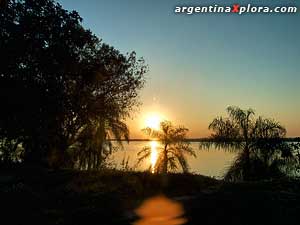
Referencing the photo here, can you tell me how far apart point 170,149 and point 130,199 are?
68.5 feet

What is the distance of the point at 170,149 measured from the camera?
3238 centimetres

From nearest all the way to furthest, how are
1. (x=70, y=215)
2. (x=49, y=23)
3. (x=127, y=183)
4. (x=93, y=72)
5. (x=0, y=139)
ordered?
(x=70, y=215), (x=127, y=183), (x=49, y=23), (x=0, y=139), (x=93, y=72)

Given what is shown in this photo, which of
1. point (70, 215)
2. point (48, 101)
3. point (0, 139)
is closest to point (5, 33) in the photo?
point (48, 101)

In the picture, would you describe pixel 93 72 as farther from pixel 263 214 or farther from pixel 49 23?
pixel 263 214

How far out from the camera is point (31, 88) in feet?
61.4

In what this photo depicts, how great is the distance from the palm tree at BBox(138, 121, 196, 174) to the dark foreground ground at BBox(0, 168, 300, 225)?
16276 millimetres

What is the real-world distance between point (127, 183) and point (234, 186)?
3.94 meters

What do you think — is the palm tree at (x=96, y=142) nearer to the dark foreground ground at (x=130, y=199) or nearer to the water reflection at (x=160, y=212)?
the dark foreground ground at (x=130, y=199)

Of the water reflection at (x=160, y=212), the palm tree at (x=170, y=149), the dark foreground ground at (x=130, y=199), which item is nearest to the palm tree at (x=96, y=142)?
the palm tree at (x=170, y=149)

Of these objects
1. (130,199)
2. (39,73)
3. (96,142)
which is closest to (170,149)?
(96,142)

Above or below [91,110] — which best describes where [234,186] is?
below

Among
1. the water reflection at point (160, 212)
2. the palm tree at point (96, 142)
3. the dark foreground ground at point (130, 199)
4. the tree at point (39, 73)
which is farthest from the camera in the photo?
the palm tree at point (96, 142)

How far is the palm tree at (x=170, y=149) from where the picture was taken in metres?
31.6

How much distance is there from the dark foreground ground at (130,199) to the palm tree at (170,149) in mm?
16276
